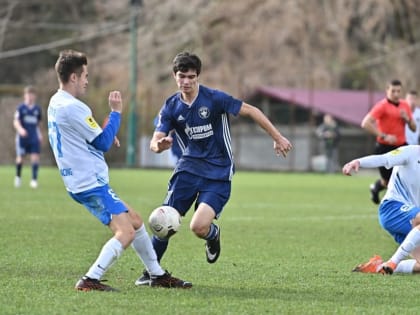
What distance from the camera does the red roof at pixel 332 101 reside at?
3691 cm

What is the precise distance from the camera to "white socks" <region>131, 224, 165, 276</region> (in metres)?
7.42

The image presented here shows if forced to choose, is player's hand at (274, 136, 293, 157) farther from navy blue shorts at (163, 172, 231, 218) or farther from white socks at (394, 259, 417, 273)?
white socks at (394, 259, 417, 273)

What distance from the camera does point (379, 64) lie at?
4372 centimetres

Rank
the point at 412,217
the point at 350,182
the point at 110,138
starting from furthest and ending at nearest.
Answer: the point at 350,182 < the point at 412,217 < the point at 110,138

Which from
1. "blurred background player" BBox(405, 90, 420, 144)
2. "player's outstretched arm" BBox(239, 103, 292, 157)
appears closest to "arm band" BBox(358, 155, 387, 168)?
"player's outstretched arm" BBox(239, 103, 292, 157)

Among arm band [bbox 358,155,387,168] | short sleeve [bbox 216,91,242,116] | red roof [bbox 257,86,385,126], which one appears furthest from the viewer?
red roof [bbox 257,86,385,126]

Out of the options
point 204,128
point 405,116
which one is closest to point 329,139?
point 405,116

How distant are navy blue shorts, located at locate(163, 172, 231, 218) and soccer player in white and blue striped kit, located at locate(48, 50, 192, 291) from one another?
95 cm

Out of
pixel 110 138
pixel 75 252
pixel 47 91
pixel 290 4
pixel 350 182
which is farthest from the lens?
pixel 290 4

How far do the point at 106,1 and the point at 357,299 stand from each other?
3842 cm

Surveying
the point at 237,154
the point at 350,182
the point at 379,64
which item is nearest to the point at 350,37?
the point at 379,64

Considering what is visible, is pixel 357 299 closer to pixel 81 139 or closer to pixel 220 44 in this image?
pixel 81 139

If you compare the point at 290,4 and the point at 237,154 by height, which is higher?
the point at 290,4

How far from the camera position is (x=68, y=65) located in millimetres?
7133
